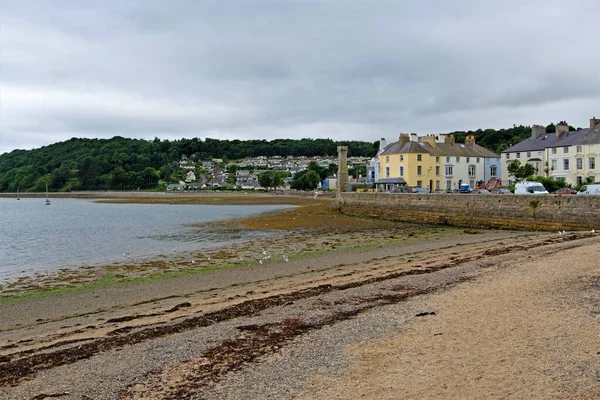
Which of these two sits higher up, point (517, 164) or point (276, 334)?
point (517, 164)

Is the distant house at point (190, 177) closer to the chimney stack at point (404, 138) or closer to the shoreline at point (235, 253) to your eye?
the chimney stack at point (404, 138)

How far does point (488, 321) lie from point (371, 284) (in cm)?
414

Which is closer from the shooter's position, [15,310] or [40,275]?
[15,310]

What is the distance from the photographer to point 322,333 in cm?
734

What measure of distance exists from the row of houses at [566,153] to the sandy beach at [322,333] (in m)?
34.1

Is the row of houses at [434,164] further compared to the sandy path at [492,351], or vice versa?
the row of houses at [434,164]

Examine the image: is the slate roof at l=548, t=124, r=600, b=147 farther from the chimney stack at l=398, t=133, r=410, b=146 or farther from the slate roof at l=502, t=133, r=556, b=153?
the chimney stack at l=398, t=133, r=410, b=146

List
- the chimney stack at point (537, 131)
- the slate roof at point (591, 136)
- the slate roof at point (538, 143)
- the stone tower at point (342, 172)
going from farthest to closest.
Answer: the chimney stack at point (537, 131) < the slate roof at point (538, 143) < the stone tower at point (342, 172) < the slate roof at point (591, 136)

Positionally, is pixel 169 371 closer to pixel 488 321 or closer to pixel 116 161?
pixel 488 321

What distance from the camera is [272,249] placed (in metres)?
20.8

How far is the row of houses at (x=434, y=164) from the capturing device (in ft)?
175

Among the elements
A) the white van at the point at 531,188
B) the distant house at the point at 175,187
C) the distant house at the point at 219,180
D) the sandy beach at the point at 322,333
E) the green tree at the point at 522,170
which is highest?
the distant house at the point at 219,180

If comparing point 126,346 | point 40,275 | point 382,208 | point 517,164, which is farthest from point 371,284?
point 517,164

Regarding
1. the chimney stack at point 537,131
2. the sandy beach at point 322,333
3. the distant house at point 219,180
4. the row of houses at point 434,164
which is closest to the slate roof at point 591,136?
the chimney stack at point 537,131
